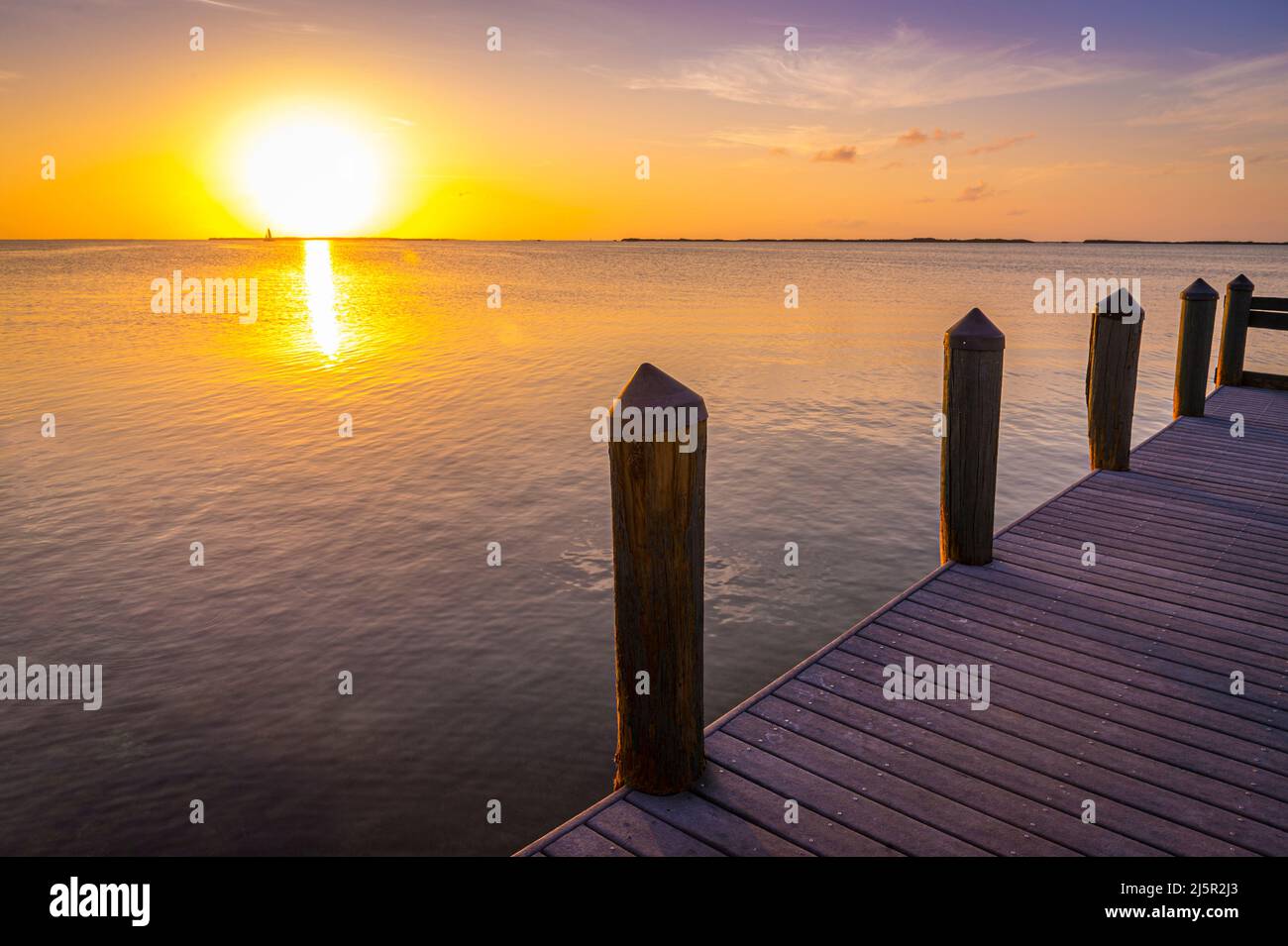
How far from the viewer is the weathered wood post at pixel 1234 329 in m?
12.7

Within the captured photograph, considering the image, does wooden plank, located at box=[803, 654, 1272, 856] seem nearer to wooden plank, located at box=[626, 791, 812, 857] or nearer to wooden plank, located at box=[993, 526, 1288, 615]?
wooden plank, located at box=[626, 791, 812, 857]

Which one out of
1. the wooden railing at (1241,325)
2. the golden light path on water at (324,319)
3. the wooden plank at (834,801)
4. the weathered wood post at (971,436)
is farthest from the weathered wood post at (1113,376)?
the golden light path on water at (324,319)

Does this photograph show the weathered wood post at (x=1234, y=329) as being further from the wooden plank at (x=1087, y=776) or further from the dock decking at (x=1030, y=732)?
the wooden plank at (x=1087, y=776)

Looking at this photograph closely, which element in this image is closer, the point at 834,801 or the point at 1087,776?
the point at 834,801

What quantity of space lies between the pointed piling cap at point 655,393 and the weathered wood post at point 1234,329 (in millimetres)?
12072

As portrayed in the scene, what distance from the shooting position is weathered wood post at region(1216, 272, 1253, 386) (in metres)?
12.7

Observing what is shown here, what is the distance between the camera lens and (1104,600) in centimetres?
590

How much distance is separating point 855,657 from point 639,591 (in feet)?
6.60

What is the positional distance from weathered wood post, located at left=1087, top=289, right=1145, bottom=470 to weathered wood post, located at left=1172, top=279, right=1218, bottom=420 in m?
3.14

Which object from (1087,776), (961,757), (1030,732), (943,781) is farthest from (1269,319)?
(943,781)

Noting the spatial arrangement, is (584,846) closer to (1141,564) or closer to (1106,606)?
(1106,606)

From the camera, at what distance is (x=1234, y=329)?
13266 millimetres

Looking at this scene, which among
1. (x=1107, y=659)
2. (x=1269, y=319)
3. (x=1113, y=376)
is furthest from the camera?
(x=1269, y=319)

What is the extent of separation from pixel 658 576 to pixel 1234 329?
44.5ft
